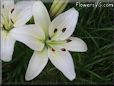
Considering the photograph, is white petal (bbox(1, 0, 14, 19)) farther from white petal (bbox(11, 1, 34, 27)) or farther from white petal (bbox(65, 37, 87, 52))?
white petal (bbox(65, 37, 87, 52))

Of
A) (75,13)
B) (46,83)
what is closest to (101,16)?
(75,13)

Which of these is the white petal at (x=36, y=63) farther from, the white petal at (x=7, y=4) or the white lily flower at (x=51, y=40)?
the white petal at (x=7, y=4)

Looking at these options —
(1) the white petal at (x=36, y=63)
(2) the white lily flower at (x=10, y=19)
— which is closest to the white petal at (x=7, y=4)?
(2) the white lily flower at (x=10, y=19)

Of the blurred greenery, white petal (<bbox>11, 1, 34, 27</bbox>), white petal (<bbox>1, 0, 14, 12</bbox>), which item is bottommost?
the blurred greenery

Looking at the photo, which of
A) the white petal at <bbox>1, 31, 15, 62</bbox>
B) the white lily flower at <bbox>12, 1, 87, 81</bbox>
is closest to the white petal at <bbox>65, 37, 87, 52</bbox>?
the white lily flower at <bbox>12, 1, 87, 81</bbox>

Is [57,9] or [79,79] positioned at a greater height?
[57,9]

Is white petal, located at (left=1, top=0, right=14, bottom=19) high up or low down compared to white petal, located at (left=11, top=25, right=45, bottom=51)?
up

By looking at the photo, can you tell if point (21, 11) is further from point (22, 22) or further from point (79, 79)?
point (79, 79)
